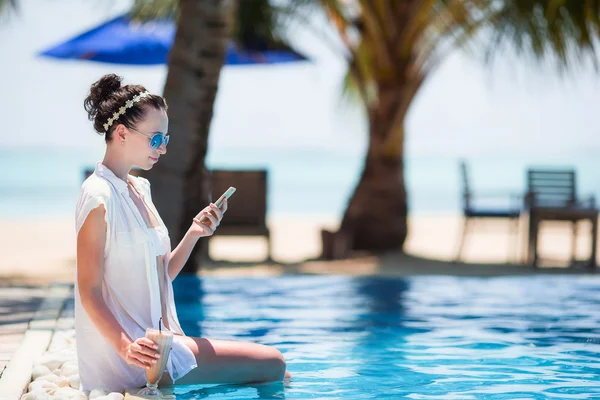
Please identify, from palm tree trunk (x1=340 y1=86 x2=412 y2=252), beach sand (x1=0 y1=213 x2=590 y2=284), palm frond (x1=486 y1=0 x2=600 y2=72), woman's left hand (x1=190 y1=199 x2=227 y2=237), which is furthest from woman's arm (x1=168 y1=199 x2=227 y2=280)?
palm tree trunk (x1=340 y1=86 x2=412 y2=252)

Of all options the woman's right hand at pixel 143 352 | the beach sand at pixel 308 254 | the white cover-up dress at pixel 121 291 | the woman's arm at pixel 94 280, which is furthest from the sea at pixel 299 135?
the woman's right hand at pixel 143 352

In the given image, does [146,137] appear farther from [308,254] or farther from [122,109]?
[308,254]

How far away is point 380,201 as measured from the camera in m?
11.2

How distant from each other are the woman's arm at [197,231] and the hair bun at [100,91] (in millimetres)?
501

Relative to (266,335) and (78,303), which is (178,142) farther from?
(78,303)

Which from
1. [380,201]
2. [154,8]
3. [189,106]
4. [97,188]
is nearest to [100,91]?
[97,188]

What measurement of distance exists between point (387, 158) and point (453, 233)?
20.6ft

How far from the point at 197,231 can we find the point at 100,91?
0.59 meters

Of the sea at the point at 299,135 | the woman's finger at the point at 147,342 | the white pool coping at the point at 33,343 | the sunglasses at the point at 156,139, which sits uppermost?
the sea at the point at 299,135

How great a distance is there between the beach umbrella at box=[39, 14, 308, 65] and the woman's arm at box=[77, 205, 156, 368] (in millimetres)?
7876

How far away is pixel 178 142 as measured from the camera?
7977 millimetres

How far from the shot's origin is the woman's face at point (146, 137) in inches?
128

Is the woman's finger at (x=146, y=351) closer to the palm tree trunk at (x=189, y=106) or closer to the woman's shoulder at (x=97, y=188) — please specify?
the woman's shoulder at (x=97, y=188)

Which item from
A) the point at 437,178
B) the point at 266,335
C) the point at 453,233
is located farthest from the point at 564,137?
the point at 266,335
